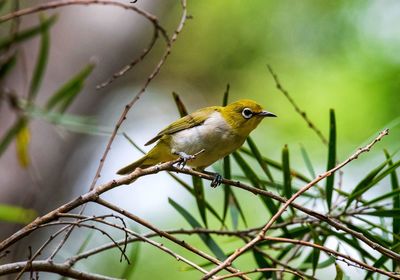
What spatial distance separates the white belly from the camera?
276 cm

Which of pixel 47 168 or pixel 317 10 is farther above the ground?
pixel 317 10

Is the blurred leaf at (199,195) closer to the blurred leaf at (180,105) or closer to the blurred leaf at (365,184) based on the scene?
the blurred leaf at (180,105)

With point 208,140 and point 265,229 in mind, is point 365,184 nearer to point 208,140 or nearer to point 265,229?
point 265,229

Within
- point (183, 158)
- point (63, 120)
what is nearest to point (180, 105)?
point (183, 158)

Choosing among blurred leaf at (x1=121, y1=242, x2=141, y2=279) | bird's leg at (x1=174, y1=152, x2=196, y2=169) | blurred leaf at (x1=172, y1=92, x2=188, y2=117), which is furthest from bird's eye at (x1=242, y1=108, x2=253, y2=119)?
blurred leaf at (x1=121, y1=242, x2=141, y2=279)

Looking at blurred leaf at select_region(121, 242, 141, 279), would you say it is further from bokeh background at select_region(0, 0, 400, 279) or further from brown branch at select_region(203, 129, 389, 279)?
bokeh background at select_region(0, 0, 400, 279)

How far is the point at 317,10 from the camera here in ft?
22.1

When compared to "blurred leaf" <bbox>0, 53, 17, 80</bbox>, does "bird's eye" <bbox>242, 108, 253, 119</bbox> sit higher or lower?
higher

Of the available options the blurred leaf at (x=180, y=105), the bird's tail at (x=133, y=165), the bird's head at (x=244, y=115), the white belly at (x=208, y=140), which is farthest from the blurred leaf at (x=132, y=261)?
the bird's head at (x=244, y=115)

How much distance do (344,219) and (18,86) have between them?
2.88 m

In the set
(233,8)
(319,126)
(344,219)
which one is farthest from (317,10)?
(344,219)

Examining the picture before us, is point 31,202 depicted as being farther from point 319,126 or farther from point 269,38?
point 269,38

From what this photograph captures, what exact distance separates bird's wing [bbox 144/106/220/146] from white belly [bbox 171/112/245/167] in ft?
0.08

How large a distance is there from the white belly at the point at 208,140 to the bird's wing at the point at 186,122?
23mm
